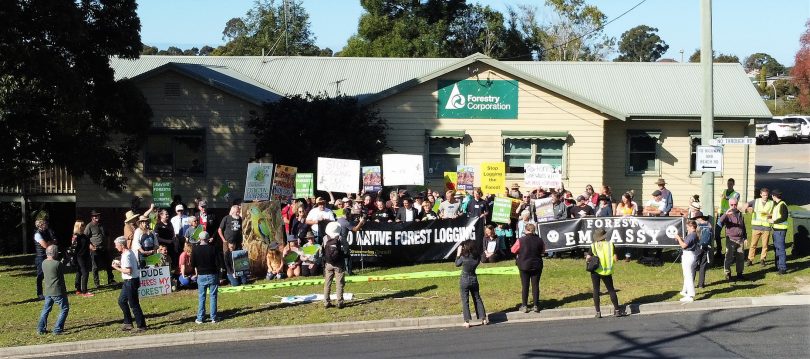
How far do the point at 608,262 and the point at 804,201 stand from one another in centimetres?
1853

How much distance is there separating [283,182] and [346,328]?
26.3 feet

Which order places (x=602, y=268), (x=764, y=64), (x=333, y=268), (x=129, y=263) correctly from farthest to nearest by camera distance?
(x=764, y=64), (x=333, y=268), (x=129, y=263), (x=602, y=268)

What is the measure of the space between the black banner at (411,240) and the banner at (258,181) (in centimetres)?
361

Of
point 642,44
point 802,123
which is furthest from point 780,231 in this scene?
point 642,44

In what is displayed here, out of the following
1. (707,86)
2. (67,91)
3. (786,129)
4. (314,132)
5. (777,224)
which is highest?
(786,129)

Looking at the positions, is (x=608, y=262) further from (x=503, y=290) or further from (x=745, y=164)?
(x=745, y=164)

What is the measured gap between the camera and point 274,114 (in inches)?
1061

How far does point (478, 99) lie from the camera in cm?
2798

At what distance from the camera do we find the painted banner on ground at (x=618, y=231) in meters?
19.1

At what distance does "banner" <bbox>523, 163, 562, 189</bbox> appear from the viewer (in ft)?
77.1

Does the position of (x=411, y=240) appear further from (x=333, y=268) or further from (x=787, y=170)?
(x=787, y=170)

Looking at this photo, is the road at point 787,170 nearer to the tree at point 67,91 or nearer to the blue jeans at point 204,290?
the tree at point 67,91

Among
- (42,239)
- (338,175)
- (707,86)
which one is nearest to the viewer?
(707,86)

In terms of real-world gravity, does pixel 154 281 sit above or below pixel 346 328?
above
